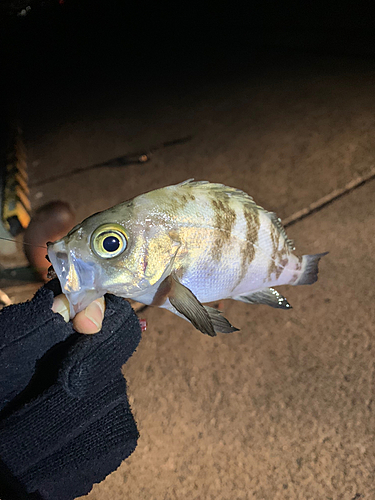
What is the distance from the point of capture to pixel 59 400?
108 centimetres

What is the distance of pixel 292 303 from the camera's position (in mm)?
1723

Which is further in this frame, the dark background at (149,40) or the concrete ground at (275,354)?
the dark background at (149,40)

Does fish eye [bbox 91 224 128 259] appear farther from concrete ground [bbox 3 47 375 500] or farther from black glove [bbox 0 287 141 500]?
concrete ground [bbox 3 47 375 500]

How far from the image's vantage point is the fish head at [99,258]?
99cm

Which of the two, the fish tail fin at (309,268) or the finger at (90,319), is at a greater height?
the finger at (90,319)

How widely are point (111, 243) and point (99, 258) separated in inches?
2.3

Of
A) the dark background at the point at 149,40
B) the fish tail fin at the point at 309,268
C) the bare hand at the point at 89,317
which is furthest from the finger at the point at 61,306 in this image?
the dark background at the point at 149,40

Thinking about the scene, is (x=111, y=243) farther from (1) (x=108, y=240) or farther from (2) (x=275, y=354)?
(2) (x=275, y=354)

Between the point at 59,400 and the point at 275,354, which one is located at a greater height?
the point at 59,400

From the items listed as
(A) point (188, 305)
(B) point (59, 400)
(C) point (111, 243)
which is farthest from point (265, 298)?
(B) point (59, 400)

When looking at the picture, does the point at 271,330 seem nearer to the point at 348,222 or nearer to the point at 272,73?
the point at 348,222

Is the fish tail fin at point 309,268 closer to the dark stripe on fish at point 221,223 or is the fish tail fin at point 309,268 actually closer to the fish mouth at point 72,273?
the dark stripe on fish at point 221,223

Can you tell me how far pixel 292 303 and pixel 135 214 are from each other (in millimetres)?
1062

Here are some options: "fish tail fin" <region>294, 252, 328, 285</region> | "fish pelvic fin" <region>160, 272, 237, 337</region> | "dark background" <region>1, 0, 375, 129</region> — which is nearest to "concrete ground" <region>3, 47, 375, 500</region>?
"fish tail fin" <region>294, 252, 328, 285</region>
